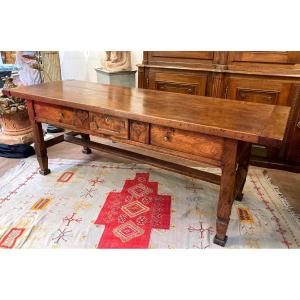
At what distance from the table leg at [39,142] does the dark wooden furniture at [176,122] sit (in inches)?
0.8

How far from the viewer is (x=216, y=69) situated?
2412 millimetres

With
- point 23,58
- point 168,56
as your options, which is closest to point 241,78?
point 168,56

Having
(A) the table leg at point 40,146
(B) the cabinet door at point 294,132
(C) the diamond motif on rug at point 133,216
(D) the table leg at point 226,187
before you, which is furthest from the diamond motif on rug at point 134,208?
(B) the cabinet door at point 294,132

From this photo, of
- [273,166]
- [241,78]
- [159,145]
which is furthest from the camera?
[273,166]

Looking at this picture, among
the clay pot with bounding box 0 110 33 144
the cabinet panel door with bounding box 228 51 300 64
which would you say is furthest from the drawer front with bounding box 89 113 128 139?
the clay pot with bounding box 0 110 33 144

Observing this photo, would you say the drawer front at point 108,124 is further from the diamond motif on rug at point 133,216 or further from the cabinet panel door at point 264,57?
the cabinet panel door at point 264,57

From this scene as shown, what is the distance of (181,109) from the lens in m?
1.56

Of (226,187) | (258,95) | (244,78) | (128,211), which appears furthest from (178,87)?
(226,187)

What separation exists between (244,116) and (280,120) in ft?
0.59

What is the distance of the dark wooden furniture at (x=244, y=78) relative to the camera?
2209mm

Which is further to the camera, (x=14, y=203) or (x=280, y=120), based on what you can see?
(x=14, y=203)

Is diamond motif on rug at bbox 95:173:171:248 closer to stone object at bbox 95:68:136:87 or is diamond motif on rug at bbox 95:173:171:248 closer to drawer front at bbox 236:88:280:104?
drawer front at bbox 236:88:280:104

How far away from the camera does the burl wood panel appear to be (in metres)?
1.51
